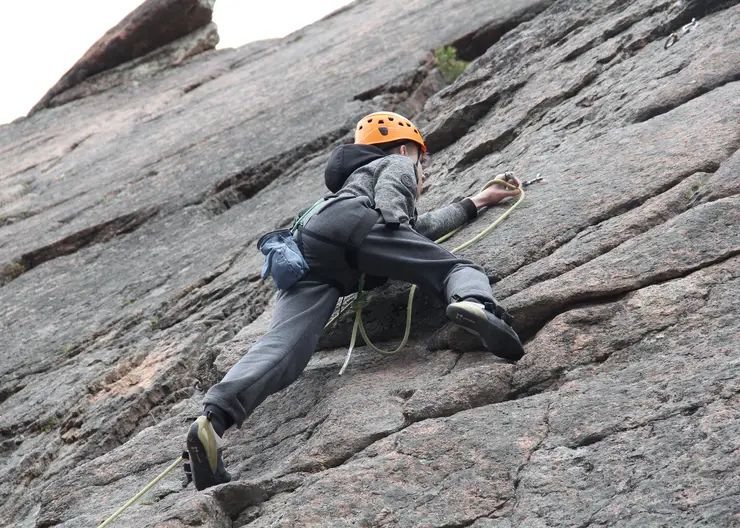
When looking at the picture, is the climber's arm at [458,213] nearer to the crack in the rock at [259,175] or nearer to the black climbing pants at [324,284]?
the black climbing pants at [324,284]

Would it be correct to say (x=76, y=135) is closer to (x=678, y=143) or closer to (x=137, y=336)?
(x=137, y=336)

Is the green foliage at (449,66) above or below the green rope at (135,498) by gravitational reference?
above

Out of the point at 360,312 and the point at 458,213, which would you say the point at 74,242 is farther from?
the point at 360,312

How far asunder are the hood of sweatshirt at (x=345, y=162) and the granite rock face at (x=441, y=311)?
83 centimetres

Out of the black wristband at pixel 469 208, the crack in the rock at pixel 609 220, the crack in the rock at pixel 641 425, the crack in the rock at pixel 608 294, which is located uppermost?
the black wristband at pixel 469 208

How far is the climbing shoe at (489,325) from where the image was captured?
429 cm

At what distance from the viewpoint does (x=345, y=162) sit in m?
5.90

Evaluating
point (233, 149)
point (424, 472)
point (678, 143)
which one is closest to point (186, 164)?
point (233, 149)

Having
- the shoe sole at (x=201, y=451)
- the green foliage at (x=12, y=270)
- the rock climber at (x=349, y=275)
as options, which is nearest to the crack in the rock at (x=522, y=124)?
the rock climber at (x=349, y=275)

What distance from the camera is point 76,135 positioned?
1495cm

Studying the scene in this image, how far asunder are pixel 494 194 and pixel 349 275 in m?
1.39

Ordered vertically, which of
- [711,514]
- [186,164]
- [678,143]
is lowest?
[711,514]

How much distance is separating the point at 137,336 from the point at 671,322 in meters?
4.85

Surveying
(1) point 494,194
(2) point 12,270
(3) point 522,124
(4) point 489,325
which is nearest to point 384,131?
(1) point 494,194
